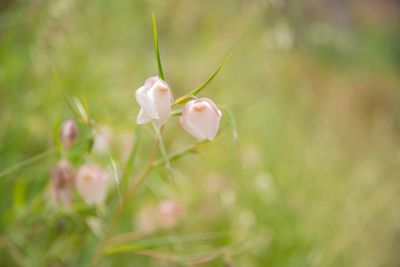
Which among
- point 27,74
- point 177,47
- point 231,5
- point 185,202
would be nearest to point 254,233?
point 185,202

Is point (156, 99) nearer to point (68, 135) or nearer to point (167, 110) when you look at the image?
point (167, 110)

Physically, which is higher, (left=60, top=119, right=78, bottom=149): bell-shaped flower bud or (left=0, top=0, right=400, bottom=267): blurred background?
(left=60, top=119, right=78, bottom=149): bell-shaped flower bud

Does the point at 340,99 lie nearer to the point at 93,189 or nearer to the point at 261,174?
the point at 261,174

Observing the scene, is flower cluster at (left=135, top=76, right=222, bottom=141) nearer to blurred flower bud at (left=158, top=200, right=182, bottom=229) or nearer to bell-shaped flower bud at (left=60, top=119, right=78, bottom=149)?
bell-shaped flower bud at (left=60, top=119, right=78, bottom=149)

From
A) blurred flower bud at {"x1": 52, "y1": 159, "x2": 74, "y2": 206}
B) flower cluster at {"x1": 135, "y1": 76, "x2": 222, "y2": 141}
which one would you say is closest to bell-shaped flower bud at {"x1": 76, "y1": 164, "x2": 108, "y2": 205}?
blurred flower bud at {"x1": 52, "y1": 159, "x2": 74, "y2": 206}

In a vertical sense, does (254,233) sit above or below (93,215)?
below
